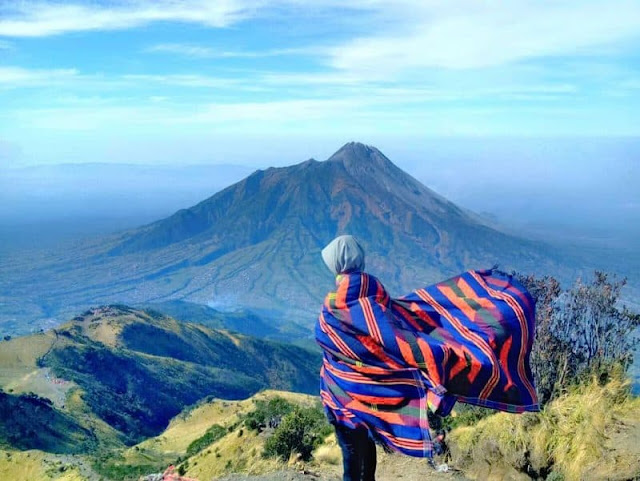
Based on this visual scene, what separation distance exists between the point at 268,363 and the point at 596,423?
85860 mm

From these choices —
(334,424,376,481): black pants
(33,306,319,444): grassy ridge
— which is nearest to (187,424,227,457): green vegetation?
(334,424,376,481): black pants

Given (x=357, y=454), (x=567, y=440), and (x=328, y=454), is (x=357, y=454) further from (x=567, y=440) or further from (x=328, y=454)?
(x=328, y=454)

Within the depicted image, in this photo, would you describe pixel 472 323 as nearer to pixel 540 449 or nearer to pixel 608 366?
pixel 540 449

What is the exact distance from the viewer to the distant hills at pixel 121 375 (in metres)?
43.4

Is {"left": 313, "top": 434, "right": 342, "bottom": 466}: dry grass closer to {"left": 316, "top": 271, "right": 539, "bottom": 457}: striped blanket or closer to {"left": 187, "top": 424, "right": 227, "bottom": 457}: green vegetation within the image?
{"left": 316, "top": 271, "right": 539, "bottom": 457}: striped blanket

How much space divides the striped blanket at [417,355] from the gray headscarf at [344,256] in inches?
3.9

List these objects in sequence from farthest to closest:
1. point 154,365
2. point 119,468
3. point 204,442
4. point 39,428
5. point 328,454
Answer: point 154,365 → point 39,428 → point 204,442 → point 119,468 → point 328,454

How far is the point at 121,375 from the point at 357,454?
223 feet

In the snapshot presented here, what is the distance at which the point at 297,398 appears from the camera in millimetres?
39438

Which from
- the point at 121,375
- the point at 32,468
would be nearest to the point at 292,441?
→ the point at 32,468

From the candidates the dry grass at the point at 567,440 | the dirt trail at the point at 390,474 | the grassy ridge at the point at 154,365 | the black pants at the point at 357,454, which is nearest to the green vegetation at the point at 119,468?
the dirt trail at the point at 390,474

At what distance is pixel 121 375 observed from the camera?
6962 cm

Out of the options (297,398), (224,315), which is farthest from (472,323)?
(224,315)

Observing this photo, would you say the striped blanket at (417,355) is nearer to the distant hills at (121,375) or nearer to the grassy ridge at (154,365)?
the distant hills at (121,375)
